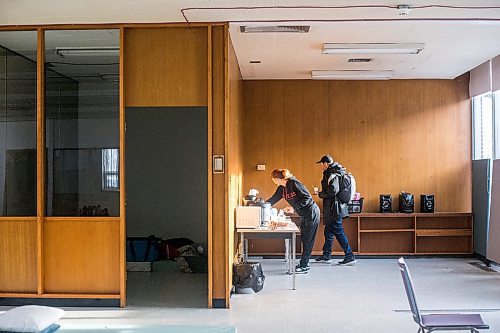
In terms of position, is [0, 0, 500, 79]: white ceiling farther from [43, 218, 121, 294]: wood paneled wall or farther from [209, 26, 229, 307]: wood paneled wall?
[43, 218, 121, 294]: wood paneled wall

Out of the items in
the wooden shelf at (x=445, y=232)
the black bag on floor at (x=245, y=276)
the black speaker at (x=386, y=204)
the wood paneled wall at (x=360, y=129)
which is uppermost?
the wood paneled wall at (x=360, y=129)

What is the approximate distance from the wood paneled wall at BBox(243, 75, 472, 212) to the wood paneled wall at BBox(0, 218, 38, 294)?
4.42 m

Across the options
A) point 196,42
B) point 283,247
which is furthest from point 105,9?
point 283,247

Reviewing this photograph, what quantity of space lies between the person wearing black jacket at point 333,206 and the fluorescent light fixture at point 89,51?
3.92 m

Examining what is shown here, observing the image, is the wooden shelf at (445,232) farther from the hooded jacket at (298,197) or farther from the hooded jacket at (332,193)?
the hooded jacket at (298,197)

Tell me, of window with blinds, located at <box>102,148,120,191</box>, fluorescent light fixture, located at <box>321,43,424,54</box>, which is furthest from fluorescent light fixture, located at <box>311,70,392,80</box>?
window with blinds, located at <box>102,148,120,191</box>

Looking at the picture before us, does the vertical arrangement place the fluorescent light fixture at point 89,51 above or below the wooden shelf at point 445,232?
above

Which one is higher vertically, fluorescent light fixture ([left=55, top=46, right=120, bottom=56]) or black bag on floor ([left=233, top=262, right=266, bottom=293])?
fluorescent light fixture ([left=55, top=46, right=120, bottom=56])

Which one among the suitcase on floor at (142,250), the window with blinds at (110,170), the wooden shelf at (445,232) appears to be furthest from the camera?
the wooden shelf at (445,232)

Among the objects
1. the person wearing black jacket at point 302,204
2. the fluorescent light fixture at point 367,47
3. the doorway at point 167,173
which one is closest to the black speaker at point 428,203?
the person wearing black jacket at point 302,204

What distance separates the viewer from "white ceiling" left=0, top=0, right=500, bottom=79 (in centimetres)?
588

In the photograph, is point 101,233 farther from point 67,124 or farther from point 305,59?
point 305,59

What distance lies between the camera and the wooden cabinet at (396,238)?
33.7ft

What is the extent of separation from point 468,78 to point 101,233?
21.8 ft
